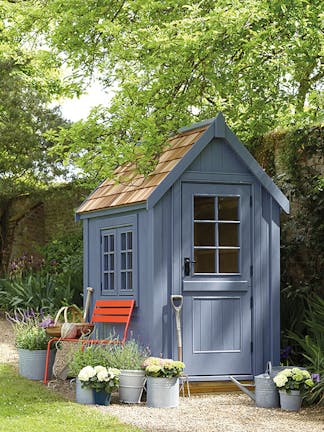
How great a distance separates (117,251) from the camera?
9070mm

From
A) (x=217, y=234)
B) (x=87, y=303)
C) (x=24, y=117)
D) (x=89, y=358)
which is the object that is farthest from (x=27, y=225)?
(x=89, y=358)

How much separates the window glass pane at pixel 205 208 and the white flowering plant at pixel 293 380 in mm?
1840

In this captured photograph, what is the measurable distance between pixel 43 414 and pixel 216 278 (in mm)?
2379

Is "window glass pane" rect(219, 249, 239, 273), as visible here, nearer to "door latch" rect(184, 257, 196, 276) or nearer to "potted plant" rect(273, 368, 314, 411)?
"door latch" rect(184, 257, 196, 276)

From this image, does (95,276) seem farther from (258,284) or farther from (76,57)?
(76,57)

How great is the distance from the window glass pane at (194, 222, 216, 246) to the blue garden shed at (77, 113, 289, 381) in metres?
0.01

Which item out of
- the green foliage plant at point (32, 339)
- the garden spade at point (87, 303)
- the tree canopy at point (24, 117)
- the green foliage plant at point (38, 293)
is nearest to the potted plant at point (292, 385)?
the garden spade at point (87, 303)

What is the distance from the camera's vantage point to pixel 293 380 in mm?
7648

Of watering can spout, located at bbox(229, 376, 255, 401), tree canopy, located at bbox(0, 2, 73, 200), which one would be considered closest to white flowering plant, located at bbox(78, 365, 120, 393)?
watering can spout, located at bbox(229, 376, 255, 401)

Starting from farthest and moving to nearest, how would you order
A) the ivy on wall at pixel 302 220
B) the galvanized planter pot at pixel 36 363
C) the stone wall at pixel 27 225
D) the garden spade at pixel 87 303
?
the stone wall at pixel 27 225 → the ivy on wall at pixel 302 220 → the garden spade at pixel 87 303 → the galvanized planter pot at pixel 36 363

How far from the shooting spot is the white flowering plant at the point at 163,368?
25.1 feet

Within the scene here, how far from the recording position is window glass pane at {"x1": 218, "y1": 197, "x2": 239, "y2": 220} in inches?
341

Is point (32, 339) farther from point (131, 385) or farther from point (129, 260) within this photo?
point (131, 385)

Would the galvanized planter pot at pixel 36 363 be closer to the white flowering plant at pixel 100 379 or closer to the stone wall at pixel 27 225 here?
the white flowering plant at pixel 100 379
